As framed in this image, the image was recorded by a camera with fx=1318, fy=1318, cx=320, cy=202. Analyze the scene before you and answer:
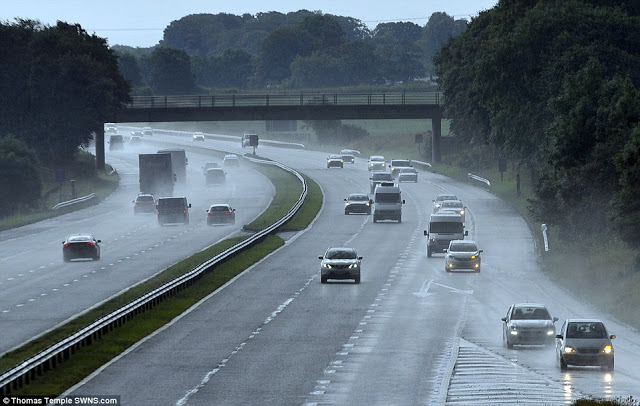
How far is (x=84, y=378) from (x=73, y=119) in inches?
3878

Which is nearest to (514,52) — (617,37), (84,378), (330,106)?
(617,37)

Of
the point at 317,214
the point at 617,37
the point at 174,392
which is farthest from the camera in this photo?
the point at 317,214

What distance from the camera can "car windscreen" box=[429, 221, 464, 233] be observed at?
229 feet

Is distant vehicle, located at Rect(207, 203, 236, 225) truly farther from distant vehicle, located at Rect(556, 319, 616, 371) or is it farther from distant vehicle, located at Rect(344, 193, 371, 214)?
distant vehicle, located at Rect(556, 319, 616, 371)

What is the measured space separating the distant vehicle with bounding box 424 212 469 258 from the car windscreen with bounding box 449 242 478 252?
6207mm

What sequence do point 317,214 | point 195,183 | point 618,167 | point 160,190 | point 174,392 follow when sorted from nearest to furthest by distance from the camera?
point 174,392 < point 618,167 < point 317,214 < point 160,190 < point 195,183

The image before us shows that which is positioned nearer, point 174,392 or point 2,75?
point 174,392

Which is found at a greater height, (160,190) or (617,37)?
(617,37)

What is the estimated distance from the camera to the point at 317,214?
97.8 m

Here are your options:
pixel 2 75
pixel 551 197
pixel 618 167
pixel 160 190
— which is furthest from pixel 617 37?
pixel 2 75

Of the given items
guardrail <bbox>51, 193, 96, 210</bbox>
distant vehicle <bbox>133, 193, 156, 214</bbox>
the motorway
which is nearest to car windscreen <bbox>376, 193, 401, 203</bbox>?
the motorway

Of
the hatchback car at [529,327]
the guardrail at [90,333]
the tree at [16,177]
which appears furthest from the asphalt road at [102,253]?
the hatchback car at [529,327]

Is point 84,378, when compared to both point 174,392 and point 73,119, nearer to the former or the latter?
point 174,392

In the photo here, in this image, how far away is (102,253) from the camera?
7138cm
